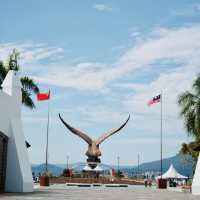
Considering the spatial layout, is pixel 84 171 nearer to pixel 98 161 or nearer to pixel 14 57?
pixel 98 161

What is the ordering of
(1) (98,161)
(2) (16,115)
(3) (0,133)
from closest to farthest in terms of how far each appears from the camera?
1. (3) (0,133)
2. (2) (16,115)
3. (1) (98,161)

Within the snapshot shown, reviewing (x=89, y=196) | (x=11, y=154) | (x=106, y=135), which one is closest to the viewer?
(x=89, y=196)

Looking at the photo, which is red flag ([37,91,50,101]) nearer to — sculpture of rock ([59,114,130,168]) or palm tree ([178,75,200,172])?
palm tree ([178,75,200,172])

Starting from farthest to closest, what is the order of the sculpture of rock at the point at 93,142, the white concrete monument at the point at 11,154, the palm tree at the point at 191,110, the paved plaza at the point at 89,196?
1. the sculpture of rock at the point at 93,142
2. the palm tree at the point at 191,110
3. the white concrete monument at the point at 11,154
4. the paved plaza at the point at 89,196

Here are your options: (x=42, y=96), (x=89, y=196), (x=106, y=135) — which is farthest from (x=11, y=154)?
(x=106, y=135)

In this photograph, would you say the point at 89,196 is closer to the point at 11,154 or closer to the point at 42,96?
the point at 11,154

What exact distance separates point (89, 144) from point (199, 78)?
49570 mm

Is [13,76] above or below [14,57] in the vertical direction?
below

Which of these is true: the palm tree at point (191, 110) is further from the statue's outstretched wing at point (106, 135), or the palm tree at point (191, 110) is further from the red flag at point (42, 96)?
the statue's outstretched wing at point (106, 135)

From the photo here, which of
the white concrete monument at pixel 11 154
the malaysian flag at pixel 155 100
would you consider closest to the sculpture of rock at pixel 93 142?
the malaysian flag at pixel 155 100

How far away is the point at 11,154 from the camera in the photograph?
87.7 ft

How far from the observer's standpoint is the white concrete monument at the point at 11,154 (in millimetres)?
26422

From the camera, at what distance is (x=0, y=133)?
25938 mm

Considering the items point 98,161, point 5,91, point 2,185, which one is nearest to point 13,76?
point 5,91
